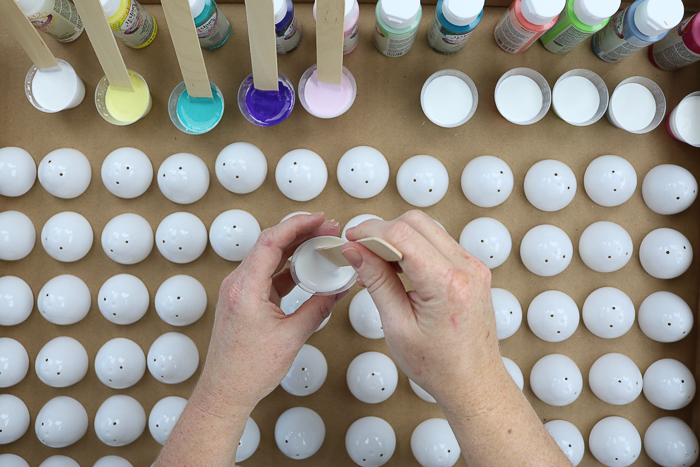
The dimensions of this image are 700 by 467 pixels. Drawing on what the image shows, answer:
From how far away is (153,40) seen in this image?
0.82 m

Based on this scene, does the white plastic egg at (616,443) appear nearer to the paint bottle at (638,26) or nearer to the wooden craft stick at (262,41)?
the paint bottle at (638,26)

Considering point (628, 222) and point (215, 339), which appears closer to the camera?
point (215, 339)

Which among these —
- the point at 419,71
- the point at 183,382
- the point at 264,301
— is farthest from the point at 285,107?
the point at 183,382

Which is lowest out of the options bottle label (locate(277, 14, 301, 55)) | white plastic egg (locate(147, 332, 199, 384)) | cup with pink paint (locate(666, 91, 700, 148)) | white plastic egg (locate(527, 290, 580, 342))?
white plastic egg (locate(527, 290, 580, 342))

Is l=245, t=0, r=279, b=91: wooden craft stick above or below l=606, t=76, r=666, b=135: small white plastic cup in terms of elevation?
above

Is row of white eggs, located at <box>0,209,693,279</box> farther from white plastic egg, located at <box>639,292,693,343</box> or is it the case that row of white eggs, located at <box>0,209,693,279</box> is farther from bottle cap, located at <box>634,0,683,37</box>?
bottle cap, located at <box>634,0,683,37</box>

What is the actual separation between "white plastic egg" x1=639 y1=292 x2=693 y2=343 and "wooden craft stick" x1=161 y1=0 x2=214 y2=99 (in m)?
0.86

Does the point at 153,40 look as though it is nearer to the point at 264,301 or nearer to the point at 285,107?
the point at 285,107

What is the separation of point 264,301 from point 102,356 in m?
0.43

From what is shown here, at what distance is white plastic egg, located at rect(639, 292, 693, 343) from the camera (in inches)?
31.0

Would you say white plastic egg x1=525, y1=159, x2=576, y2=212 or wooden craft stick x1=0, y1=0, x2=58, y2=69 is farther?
white plastic egg x1=525, y1=159, x2=576, y2=212

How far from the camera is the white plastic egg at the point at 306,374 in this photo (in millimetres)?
771

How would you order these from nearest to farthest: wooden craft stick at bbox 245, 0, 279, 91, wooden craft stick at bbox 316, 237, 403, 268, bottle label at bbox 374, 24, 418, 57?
wooden craft stick at bbox 316, 237, 403, 268, wooden craft stick at bbox 245, 0, 279, 91, bottle label at bbox 374, 24, 418, 57

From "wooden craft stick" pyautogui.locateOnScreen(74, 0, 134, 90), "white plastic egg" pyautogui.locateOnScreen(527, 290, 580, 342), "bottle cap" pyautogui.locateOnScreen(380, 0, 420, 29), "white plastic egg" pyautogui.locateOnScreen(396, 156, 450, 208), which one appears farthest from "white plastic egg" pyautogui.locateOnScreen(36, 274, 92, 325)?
"white plastic egg" pyautogui.locateOnScreen(527, 290, 580, 342)
